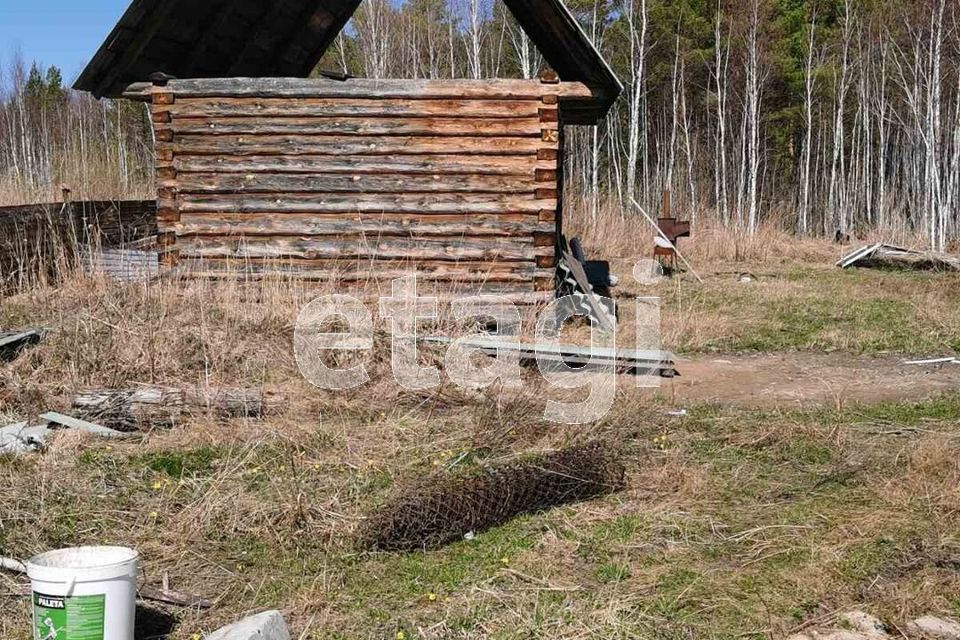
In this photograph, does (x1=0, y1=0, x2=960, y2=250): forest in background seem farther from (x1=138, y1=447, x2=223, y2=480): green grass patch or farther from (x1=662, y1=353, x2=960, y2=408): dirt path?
(x1=138, y1=447, x2=223, y2=480): green grass patch

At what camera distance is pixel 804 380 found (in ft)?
27.8

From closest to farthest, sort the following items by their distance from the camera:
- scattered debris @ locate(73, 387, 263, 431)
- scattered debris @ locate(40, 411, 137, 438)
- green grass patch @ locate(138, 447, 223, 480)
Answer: green grass patch @ locate(138, 447, 223, 480), scattered debris @ locate(40, 411, 137, 438), scattered debris @ locate(73, 387, 263, 431)

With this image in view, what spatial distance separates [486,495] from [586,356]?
374 centimetres

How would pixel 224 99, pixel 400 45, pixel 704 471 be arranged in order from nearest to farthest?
pixel 704 471 < pixel 224 99 < pixel 400 45

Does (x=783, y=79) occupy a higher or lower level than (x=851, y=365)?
higher

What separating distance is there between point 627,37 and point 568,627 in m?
32.4

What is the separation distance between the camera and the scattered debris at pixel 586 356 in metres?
8.53

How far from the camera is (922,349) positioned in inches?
382

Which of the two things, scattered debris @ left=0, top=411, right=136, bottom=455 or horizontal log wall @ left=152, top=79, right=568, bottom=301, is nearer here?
scattered debris @ left=0, top=411, right=136, bottom=455

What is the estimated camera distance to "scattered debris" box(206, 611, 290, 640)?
3416 millimetres

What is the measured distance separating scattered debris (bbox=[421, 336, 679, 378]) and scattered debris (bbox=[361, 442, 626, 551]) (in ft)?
9.00

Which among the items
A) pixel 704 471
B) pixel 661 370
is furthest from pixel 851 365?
pixel 704 471

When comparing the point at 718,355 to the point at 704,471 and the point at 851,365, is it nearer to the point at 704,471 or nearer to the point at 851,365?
the point at 851,365

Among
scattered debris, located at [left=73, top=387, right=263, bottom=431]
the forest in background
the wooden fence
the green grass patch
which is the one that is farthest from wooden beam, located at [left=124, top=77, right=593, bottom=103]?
the forest in background
